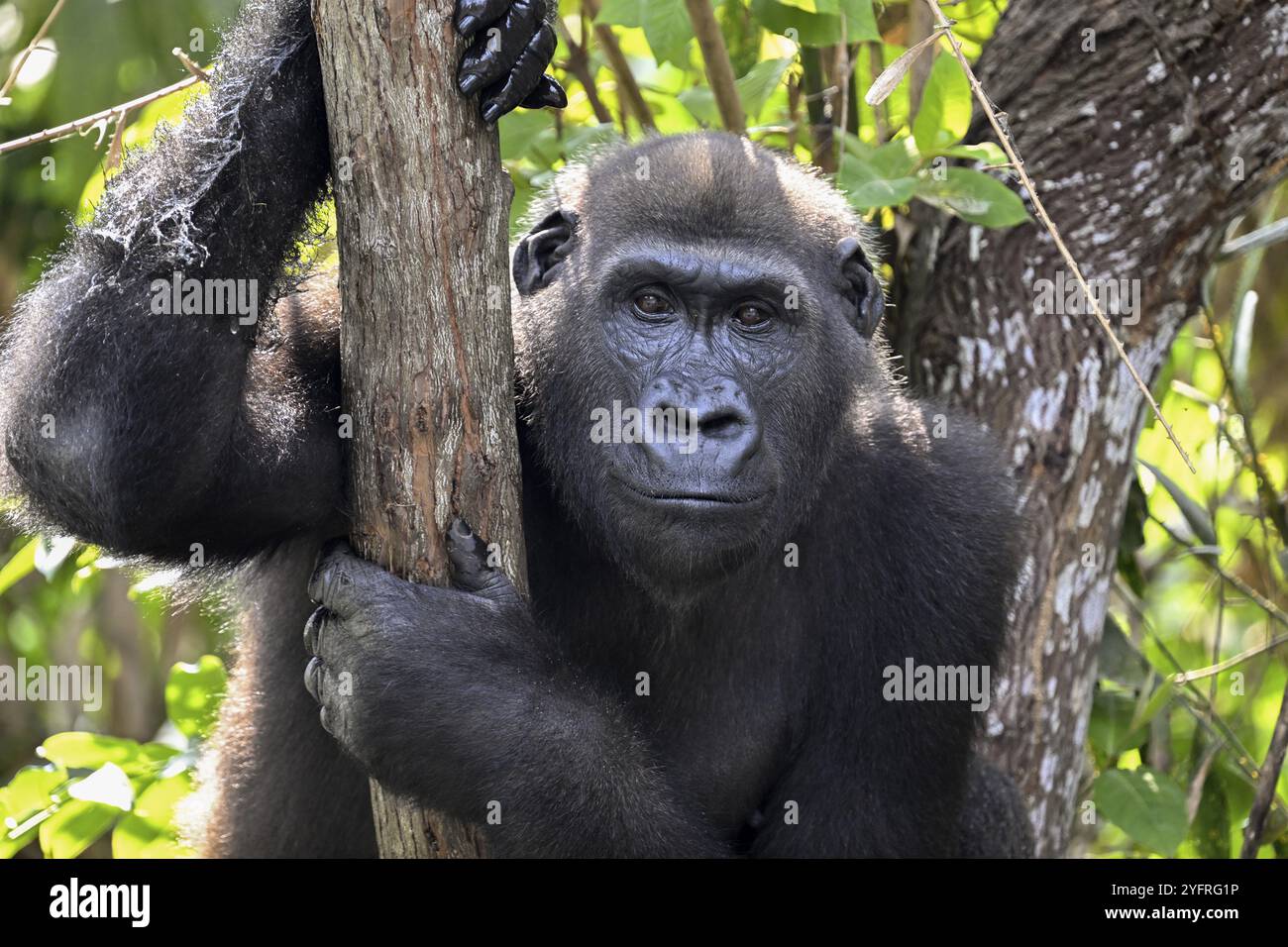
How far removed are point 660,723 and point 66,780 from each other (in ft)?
6.97


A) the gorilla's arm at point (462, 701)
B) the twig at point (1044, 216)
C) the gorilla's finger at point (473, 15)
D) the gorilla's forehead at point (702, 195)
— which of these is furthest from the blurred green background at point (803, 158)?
the gorilla's finger at point (473, 15)

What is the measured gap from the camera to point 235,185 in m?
3.79

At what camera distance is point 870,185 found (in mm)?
5117

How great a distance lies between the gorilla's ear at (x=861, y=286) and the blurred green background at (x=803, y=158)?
1.09 feet

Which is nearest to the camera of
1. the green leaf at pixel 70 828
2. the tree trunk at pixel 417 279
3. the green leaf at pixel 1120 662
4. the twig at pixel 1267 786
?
the tree trunk at pixel 417 279

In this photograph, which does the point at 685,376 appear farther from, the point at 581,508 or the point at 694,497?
the point at 581,508

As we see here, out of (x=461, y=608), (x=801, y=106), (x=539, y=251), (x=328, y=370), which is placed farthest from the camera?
(x=801, y=106)

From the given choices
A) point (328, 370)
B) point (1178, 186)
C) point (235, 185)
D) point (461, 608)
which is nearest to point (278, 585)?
point (328, 370)

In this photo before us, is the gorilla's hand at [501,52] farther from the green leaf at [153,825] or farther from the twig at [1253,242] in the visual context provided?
the twig at [1253,242]

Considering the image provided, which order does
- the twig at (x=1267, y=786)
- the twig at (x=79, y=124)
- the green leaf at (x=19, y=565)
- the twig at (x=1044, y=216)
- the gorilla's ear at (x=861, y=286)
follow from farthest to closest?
the twig at (x=1267, y=786)
the green leaf at (x=19, y=565)
the gorilla's ear at (x=861, y=286)
the twig at (x=79, y=124)
the twig at (x=1044, y=216)

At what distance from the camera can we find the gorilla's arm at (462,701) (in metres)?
3.82

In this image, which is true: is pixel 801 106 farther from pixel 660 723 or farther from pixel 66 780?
pixel 66 780

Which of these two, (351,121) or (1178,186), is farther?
(1178,186)

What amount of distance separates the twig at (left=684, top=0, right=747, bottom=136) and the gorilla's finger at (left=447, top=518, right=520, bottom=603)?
8.35 ft
